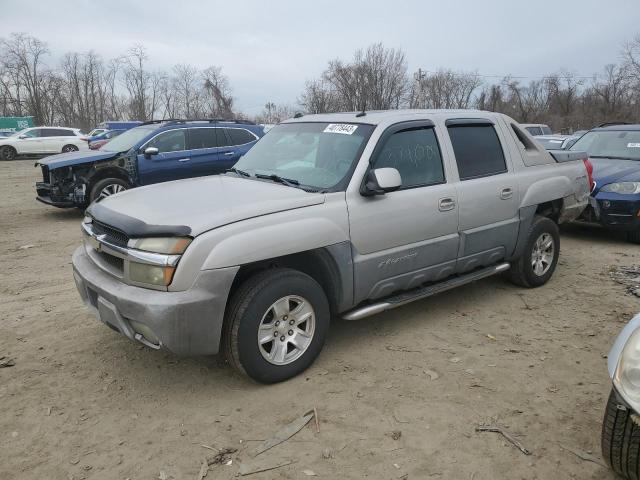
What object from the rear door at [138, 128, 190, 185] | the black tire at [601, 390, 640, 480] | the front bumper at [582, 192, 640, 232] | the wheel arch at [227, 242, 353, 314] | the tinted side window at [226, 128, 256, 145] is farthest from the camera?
the tinted side window at [226, 128, 256, 145]

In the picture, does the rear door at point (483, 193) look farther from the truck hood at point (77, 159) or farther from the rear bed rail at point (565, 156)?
the truck hood at point (77, 159)

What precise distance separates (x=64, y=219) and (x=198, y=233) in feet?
25.4

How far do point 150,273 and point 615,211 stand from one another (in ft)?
21.8

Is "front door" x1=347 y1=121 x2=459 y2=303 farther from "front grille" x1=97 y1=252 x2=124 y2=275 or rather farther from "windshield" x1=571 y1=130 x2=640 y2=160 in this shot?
"windshield" x1=571 y1=130 x2=640 y2=160

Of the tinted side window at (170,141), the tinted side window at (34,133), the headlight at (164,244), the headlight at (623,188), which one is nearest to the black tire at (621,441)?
the headlight at (164,244)

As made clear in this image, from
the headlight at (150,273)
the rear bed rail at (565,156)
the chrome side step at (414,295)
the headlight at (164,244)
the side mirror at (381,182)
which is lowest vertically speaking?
the chrome side step at (414,295)

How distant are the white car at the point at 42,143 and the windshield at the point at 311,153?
898 inches

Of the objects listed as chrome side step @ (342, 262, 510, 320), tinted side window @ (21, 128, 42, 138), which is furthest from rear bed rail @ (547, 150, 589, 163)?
tinted side window @ (21, 128, 42, 138)

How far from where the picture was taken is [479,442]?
282 centimetres

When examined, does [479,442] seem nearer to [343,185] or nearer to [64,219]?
[343,185]

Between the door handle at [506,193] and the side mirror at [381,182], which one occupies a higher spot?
the side mirror at [381,182]

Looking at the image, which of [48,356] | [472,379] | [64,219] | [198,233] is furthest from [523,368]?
[64,219]

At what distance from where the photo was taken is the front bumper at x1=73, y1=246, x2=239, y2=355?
9.54ft

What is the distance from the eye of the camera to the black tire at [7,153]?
23.9 metres
